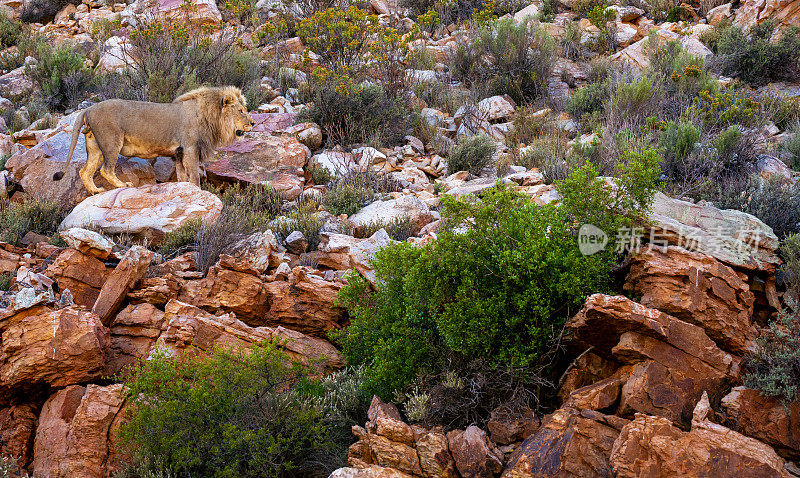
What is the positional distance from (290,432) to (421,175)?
19.1 feet

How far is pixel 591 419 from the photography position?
3.40 metres

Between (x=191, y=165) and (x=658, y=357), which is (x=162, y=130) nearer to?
(x=191, y=165)

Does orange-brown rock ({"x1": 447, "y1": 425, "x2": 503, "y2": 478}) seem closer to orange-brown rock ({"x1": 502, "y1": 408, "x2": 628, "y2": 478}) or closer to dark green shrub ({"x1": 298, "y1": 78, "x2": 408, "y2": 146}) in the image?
orange-brown rock ({"x1": 502, "y1": 408, "x2": 628, "y2": 478})

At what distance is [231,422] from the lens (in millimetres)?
4055

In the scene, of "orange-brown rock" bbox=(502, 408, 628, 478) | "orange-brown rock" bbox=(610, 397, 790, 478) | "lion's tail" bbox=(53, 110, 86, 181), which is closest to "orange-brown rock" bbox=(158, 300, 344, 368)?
"orange-brown rock" bbox=(502, 408, 628, 478)

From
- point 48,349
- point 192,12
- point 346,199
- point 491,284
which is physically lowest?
point 346,199

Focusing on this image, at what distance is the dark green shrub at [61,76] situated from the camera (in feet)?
36.7

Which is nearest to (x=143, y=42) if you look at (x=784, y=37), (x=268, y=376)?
(x=268, y=376)

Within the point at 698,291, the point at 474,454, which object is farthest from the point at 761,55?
the point at 474,454

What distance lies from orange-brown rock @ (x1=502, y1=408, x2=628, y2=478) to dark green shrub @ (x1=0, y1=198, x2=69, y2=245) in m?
6.11

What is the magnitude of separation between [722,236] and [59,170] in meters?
8.02

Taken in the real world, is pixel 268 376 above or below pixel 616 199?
below

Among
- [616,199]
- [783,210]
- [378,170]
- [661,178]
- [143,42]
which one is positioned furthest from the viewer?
[143,42]

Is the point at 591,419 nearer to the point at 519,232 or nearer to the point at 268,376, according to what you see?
the point at 519,232
